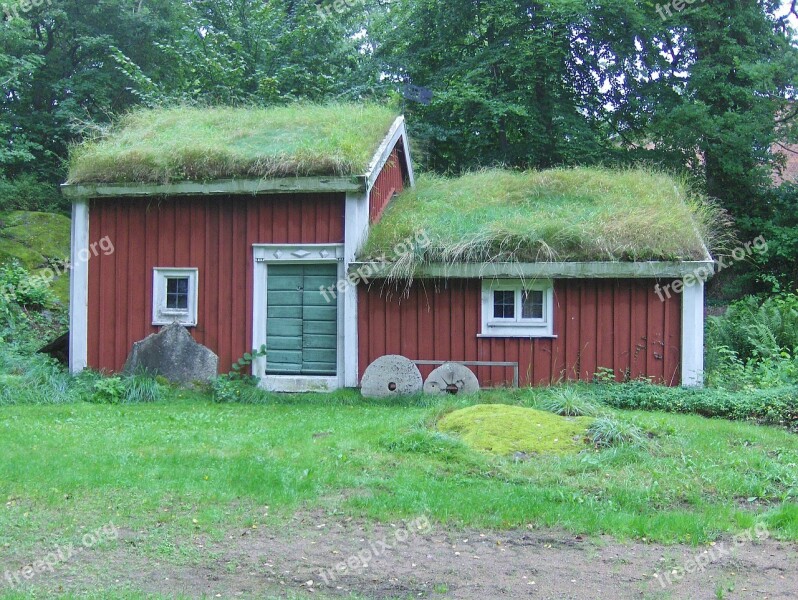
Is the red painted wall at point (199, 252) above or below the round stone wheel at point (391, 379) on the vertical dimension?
above

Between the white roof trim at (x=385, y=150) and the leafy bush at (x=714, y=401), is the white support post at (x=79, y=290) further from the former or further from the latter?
the leafy bush at (x=714, y=401)

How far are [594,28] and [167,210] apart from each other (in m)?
15.6

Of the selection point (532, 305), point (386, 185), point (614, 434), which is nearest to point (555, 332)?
point (532, 305)

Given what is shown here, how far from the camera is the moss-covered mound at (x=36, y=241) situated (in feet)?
62.2

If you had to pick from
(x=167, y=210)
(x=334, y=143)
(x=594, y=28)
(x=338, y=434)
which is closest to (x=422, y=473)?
(x=338, y=434)

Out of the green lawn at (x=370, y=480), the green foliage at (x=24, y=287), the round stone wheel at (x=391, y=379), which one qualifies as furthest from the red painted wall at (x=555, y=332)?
the green foliage at (x=24, y=287)

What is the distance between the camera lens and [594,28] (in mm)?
23297

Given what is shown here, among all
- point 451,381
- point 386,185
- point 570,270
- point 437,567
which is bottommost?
point 437,567

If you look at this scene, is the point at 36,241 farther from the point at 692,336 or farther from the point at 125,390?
the point at 692,336

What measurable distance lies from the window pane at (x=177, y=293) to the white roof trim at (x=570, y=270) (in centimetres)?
347

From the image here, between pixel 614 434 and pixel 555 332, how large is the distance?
4.36 meters

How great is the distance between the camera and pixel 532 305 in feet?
41.1

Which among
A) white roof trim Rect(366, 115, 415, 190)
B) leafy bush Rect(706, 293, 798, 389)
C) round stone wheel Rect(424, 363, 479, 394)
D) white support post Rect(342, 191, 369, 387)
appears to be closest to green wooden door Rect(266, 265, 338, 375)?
white support post Rect(342, 191, 369, 387)

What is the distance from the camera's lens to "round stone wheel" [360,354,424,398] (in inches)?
477
